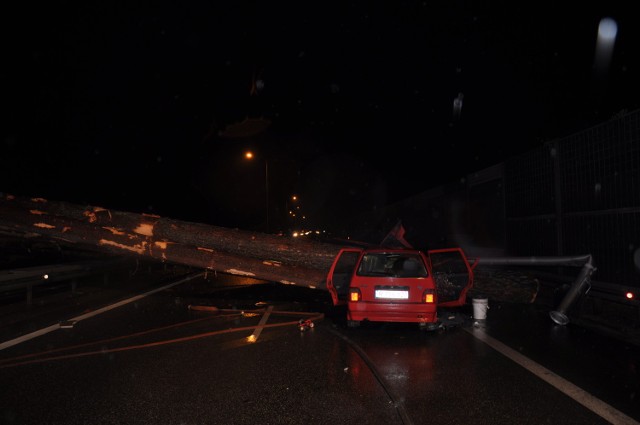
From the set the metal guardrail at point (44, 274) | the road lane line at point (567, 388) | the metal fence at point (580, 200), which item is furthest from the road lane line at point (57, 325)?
the metal fence at point (580, 200)

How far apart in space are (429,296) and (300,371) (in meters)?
2.93

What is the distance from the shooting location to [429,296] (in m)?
8.08

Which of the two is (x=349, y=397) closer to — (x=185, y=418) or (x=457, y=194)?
(x=185, y=418)

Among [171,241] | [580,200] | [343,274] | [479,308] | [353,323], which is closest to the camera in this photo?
[353,323]

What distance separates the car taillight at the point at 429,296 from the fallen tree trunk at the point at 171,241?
3.97 meters

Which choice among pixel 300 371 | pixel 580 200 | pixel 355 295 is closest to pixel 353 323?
pixel 355 295

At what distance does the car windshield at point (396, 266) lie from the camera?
8.27m

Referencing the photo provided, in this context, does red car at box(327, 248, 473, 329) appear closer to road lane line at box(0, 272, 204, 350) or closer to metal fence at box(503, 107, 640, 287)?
metal fence at box(503, 107, 640, 287)

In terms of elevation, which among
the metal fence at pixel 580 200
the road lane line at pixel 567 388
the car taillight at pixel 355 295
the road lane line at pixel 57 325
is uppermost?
the metal fence at pixel 580 200

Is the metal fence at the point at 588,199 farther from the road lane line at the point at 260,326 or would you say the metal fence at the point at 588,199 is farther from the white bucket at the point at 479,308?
the road lane line at the point at 260,326

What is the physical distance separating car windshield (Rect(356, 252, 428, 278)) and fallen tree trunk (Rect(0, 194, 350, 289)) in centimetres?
284

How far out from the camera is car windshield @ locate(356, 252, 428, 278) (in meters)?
8.27

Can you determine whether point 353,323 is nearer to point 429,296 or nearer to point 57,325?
point 429,296

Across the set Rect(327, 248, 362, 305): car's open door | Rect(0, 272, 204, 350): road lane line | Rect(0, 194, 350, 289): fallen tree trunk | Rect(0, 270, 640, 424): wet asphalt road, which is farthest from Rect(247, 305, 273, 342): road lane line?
Rect(0, 272, 204, 350): road lane line
